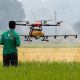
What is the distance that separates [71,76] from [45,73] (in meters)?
1.02

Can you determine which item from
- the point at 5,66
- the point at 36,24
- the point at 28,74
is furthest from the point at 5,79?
the point at 36,24

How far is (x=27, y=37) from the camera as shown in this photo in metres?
69.6

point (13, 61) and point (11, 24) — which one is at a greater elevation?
point (11, 24)

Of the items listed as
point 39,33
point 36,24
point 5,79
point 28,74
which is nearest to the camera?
point 5,79

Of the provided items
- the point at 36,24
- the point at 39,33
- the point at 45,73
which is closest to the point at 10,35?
the point at 45,73

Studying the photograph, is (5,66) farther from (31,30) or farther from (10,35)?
(31,30)

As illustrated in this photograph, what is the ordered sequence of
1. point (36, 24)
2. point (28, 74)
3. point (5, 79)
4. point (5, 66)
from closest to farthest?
point (5, 79)
point (28, 74)
point (5, 66)
point (36, 24)

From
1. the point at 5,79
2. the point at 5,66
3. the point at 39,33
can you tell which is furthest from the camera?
the point at 39,33

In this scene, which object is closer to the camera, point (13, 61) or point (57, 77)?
point (57, 77)

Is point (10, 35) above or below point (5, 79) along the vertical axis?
above

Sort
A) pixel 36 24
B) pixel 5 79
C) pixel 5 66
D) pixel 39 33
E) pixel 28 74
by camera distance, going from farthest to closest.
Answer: pixel 36 24
pixel 39 33
pixel 5 66
pixel 28 74
pixel 5 79

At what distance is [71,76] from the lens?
11.6 m

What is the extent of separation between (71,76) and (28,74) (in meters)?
1.26

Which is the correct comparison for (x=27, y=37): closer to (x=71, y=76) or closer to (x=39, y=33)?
(x=39, y=33)
